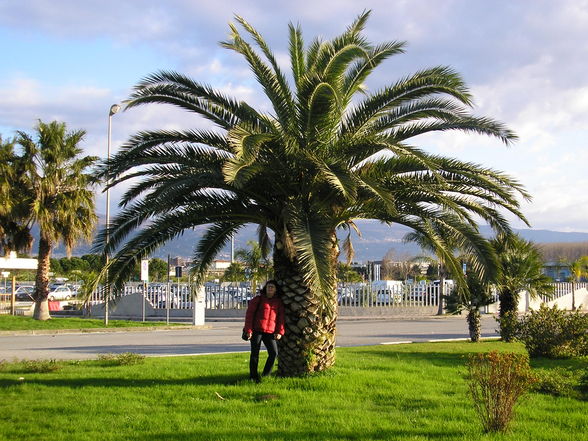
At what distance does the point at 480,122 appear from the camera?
10125mm

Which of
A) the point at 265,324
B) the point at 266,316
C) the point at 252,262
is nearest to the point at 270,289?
the point at 266,316

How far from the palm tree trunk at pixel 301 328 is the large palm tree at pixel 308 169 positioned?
0.02m

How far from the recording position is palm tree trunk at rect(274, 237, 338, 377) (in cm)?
1009

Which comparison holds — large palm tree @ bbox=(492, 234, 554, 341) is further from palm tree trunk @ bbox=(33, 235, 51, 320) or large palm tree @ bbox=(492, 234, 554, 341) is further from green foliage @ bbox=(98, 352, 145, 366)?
palm tree trunk @ bbox=(33, 235, 51, 320)

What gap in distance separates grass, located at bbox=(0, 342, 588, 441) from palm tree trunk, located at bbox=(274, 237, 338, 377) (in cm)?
28

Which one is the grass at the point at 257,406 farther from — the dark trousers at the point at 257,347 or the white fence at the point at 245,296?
the white fence at the point at 245,296

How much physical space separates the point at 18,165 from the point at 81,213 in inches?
114

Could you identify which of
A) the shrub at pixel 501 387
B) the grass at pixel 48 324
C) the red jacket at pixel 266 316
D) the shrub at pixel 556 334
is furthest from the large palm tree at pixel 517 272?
the grass at pixel 48 324

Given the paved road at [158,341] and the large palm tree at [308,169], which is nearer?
the large palm tree at [308,169]

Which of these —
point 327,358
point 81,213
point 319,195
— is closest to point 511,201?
point 319,195

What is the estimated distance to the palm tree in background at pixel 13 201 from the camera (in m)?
24.2

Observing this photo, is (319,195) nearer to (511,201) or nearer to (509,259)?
(511,201)

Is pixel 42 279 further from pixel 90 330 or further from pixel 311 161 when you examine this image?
pixel 311 161

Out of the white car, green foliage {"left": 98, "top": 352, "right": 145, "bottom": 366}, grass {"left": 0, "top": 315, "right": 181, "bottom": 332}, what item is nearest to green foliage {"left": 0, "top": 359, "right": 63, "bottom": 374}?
green foliage {"left": 98, "top": 352, "right": 145, "bottom": 366}
